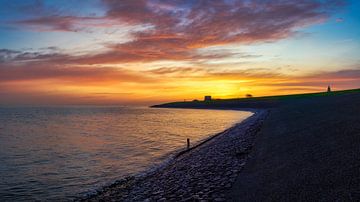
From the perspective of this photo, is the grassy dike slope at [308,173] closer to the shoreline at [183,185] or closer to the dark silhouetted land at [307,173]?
the dark silhouetted land at [307,173]

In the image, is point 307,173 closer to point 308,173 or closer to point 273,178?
point 308,173

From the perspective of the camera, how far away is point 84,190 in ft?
54.6

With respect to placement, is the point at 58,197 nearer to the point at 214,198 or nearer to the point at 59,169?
the point at 59,169

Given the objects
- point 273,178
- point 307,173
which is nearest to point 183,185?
point 273,178

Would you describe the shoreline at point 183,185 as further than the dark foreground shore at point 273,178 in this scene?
Yes

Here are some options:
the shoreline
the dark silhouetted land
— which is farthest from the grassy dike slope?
the shoreline

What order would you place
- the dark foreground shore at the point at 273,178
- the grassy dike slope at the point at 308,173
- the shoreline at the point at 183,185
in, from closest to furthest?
the grassy dike slope at the point at 308,173 → the dark foreground shore at the point at 273,178 → the shoreline at the point at 183,185

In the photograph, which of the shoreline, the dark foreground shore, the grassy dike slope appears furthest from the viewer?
the shoreline

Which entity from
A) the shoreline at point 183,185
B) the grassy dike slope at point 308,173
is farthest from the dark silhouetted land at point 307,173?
the shoreline at point 183,185

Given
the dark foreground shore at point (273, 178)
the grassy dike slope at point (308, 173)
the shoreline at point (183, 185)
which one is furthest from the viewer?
the shoreline at point (183, 185)

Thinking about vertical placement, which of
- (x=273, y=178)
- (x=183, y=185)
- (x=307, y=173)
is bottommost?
(x=183, y=185)

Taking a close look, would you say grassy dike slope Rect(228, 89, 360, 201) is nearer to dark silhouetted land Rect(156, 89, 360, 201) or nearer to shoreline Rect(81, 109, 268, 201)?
dark silhouetted land Rect(156, 89, 360, 201)

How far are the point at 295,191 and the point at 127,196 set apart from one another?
A: 800 cm

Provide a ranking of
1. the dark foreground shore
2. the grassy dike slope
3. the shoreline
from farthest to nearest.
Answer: the shoreline → the dark foreground shore → the grassy dike slope
